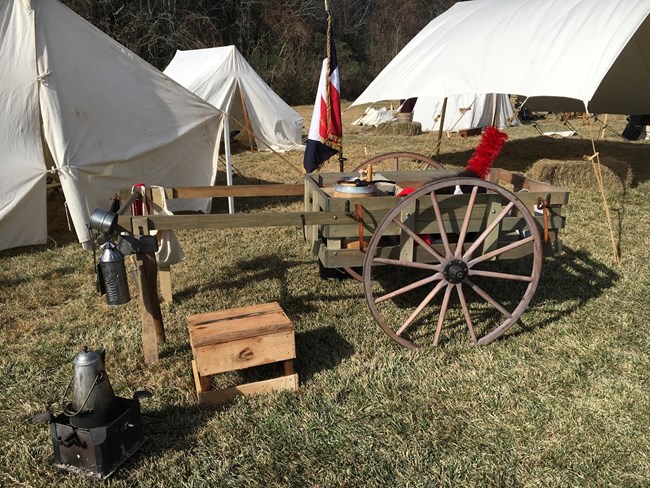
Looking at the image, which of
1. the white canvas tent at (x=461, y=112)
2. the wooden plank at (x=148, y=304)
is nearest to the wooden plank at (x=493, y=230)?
the wooden plank at (x=148, y=304)

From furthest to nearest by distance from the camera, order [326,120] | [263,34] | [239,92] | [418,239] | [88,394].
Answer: [263,34] → [239,92] → [326,120] → [418,239] → [88,394]

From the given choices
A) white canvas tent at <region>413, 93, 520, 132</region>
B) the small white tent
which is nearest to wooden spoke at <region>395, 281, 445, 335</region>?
the small white tent

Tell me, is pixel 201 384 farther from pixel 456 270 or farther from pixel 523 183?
pixel 523 183

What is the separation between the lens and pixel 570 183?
8555mm

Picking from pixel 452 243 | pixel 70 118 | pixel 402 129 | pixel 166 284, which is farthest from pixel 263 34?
pixel 452 243

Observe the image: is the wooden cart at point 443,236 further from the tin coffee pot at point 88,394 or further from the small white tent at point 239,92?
the small white tent at point 239,92

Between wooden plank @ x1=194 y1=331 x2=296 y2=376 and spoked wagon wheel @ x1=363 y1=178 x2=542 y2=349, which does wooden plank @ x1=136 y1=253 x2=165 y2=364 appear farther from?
spoked wagon wheel @ x1=363 y1=178 x2=542 y2=349

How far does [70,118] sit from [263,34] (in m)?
24.1

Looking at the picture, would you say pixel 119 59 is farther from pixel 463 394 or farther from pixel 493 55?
pixel 463 394

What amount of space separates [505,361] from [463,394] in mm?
488

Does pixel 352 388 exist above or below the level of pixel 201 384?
below

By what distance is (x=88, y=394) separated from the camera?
2.33 meters

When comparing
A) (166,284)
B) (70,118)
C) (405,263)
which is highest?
(70,118)

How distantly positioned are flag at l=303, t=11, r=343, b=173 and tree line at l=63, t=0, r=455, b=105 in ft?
65.5
